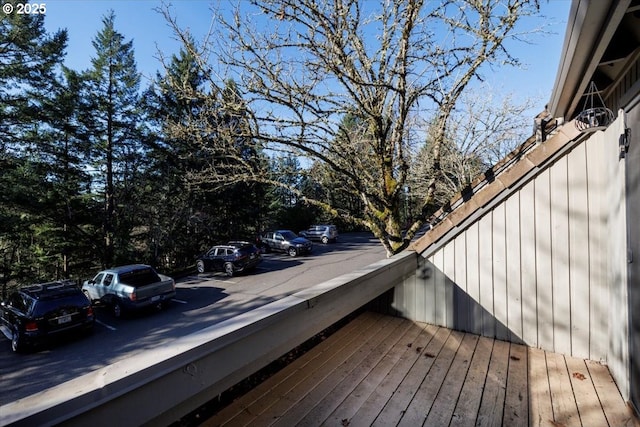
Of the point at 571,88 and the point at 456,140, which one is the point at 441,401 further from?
the point at 456,140

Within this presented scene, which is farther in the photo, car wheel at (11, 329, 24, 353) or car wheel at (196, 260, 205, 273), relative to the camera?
car wheel at (196, 260, 205, 273)

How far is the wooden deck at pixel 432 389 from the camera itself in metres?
1.92

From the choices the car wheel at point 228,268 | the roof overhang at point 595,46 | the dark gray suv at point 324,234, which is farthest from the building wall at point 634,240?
the dark gray suv at point 324,234

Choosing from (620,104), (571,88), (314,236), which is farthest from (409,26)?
(314,236)

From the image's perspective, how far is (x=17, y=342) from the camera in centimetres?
656

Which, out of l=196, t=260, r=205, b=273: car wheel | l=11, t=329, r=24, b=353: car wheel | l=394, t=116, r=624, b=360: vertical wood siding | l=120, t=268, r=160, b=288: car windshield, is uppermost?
l=394, t=116, r=624, b=360: vertical wood siding

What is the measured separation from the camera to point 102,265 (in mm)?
14039

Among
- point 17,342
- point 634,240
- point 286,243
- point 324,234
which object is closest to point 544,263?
point 634,240

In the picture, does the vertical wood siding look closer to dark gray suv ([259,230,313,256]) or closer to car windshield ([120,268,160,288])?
car windshield ([120,268,160,288])

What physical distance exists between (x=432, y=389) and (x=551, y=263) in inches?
66.8

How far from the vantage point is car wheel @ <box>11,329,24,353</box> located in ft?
21.3

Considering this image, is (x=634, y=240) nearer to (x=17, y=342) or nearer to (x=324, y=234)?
(x=17, y=342)

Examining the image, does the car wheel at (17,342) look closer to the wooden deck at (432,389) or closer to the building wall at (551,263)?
the wooden deck at (432,389)

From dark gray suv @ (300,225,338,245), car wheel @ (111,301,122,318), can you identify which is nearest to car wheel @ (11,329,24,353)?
car wheel @ (111,301,122,318)
